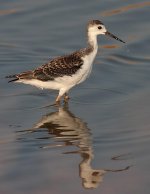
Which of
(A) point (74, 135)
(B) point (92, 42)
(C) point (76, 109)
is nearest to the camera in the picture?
(A) point (74, 135)

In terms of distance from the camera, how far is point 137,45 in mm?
15727

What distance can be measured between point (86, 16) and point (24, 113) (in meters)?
5.51

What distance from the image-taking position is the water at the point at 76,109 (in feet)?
31.8

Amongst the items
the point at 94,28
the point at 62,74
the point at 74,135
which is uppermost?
the point at 94,28

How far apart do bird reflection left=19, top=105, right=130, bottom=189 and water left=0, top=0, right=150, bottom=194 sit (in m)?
0.02

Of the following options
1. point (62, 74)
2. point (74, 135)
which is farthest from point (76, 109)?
point (74, 135)

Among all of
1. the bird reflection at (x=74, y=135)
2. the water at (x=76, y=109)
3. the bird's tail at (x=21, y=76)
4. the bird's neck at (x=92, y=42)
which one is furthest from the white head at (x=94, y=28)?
the bird reflection at (x=74, y=135)

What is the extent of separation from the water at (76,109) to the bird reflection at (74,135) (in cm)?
2

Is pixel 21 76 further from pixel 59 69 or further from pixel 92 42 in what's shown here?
pixel 92 42

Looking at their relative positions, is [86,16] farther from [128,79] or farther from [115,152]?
[115,152]

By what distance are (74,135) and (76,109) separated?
1421 millimetres

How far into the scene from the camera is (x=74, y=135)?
1144cm

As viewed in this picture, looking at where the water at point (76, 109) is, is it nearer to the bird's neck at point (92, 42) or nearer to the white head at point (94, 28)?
the bird's neck at point (92, 42)

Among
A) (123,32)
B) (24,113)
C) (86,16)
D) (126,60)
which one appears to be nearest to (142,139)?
(24,113)
